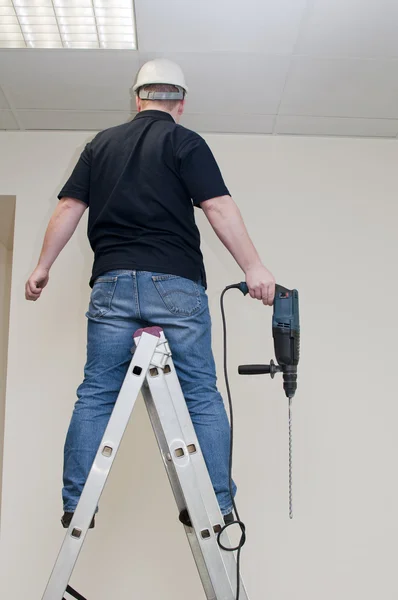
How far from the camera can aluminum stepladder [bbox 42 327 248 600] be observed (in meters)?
1.28

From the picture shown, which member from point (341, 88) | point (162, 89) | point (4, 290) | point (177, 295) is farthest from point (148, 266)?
point (4, 290)

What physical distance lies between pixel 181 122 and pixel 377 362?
141cm

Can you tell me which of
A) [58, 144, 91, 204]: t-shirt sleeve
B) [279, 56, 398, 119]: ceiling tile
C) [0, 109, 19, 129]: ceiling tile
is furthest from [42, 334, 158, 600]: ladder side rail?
[0, 109, 19, 129]: ceiling tile

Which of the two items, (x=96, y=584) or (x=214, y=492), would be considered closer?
(x=214, y=492)

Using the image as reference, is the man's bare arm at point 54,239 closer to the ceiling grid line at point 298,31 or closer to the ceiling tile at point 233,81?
the ceiling tile at point 233,81

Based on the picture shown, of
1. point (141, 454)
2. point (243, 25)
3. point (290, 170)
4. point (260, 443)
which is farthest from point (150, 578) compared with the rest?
point (243, 25)

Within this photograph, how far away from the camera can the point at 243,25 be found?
2.03 meters

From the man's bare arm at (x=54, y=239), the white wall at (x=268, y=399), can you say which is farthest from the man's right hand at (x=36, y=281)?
the white wall at (x=268, y=399)

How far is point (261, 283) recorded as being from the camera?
1434 mm

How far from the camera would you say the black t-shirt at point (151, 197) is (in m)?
1.49

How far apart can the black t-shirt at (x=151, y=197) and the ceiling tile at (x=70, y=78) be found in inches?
28.7

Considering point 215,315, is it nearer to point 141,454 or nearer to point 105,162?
point 141,454

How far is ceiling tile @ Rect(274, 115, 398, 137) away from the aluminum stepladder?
64.0 inches

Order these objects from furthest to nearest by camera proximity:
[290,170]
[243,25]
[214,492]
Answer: [290,170]
[243,25]
[214,492]
